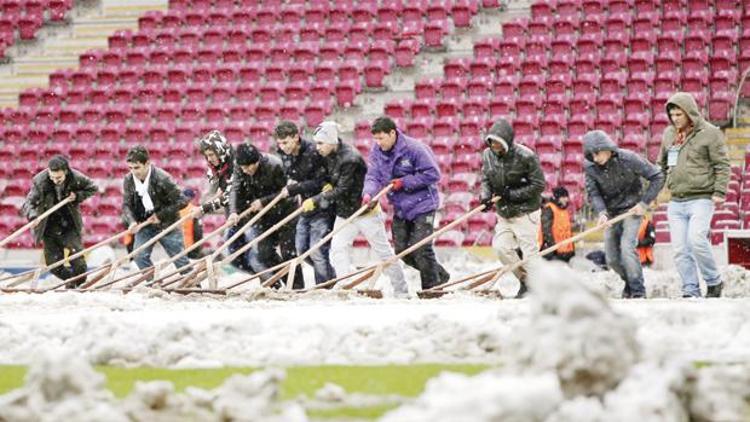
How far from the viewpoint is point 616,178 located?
12.8 meters

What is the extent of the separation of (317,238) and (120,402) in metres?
8.16

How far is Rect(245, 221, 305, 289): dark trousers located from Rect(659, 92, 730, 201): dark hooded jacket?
3.79 meters

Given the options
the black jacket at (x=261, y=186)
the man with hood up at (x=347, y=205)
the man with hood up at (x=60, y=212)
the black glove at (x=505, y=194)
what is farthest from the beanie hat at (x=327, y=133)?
the man with hood up at (x=60, y=212)

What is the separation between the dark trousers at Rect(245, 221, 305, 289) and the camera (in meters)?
13.6

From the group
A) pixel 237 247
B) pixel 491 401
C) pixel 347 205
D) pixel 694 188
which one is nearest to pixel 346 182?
pixel 347 205

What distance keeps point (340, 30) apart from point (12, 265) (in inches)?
279

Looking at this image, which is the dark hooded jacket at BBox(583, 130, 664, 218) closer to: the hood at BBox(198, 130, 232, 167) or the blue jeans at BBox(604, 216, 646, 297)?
the blue jeans at BBox(604, 216, 646, 297)

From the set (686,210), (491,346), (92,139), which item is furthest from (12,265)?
(491,346)

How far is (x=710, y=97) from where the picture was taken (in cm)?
2067

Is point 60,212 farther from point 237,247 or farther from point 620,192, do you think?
point 620,192

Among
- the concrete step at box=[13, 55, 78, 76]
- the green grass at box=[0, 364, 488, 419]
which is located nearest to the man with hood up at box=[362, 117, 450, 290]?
the green grass at box=[0, 364, 488, 419]

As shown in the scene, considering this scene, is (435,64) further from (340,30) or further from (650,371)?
(650,371)

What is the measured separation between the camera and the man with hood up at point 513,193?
40.6 ft

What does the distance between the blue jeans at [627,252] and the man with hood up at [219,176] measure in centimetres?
352
